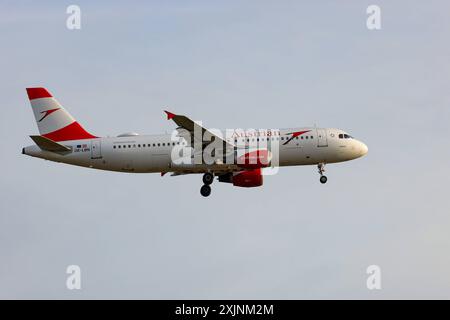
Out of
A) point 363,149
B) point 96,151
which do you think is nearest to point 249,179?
point 363,149

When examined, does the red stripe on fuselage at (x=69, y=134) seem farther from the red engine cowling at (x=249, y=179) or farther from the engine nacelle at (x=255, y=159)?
the engine nacelle at (x=255, y=159)

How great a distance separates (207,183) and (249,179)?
3.56 metres

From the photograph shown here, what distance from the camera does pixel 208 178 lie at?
76750mm

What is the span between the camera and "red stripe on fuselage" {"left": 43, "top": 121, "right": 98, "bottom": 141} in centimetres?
7694

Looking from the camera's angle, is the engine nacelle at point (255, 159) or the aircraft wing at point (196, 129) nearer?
the aircraft wing at point (196, 129)

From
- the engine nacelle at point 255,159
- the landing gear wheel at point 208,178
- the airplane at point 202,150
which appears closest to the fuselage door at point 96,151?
the airplane at point 202,150

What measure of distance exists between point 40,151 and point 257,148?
58.7 ft

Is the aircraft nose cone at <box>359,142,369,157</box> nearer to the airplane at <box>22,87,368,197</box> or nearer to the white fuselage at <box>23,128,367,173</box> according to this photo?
the airplane at <box>22,87,368,197</box>

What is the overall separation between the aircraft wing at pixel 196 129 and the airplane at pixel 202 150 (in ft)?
0.08

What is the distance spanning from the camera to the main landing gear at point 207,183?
7681 centimetres

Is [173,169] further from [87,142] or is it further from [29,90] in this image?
[29,90]

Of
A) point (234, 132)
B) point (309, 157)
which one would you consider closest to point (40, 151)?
point (234, 132)

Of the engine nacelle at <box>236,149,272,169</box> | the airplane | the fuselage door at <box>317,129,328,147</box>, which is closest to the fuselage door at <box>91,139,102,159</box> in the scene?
the airplane

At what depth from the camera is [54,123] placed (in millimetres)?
77688
